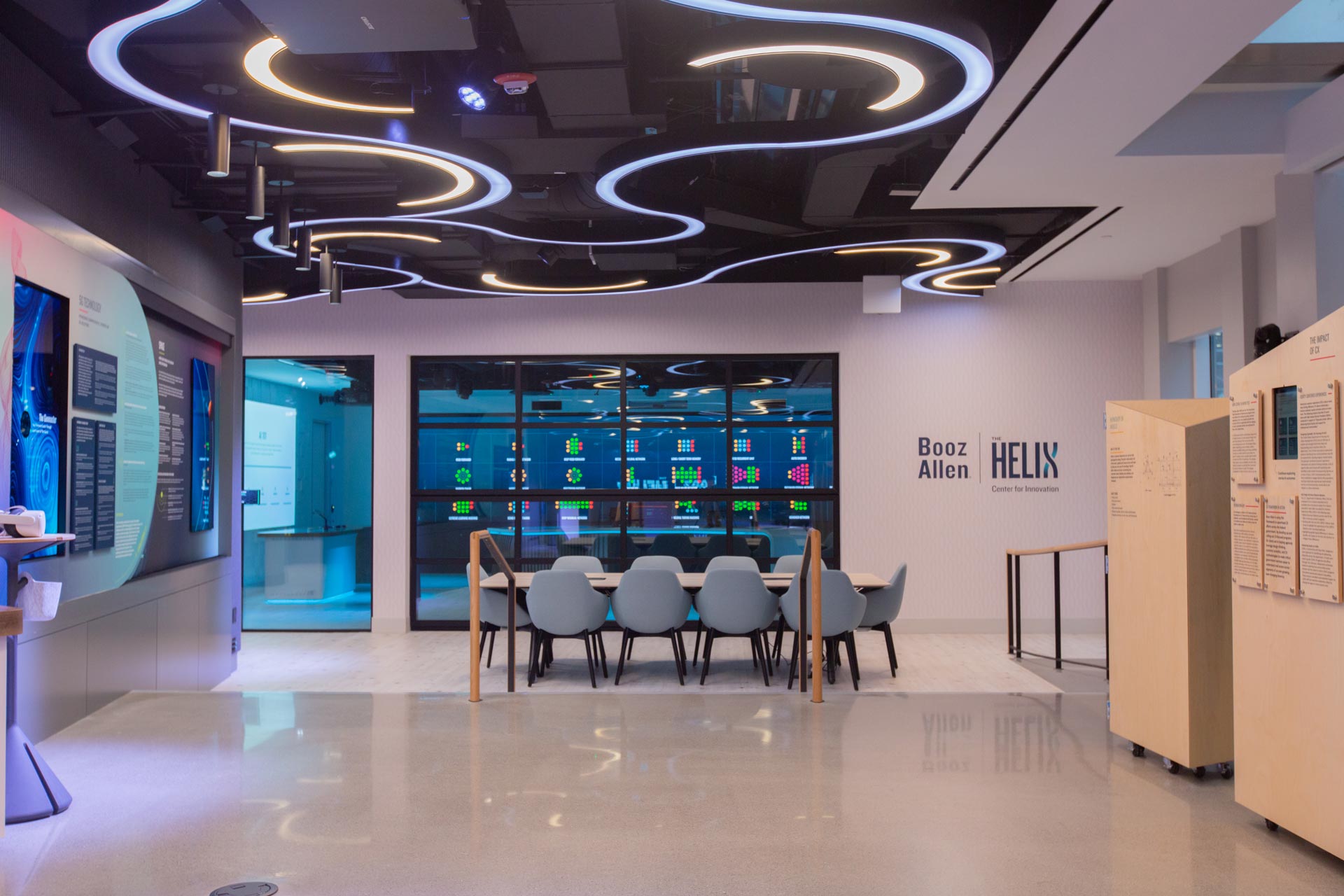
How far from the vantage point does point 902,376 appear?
10680mm

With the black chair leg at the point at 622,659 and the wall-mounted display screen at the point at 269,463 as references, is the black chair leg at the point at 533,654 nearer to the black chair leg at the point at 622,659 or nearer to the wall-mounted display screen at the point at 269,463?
the black chair leg at the point at 622,659

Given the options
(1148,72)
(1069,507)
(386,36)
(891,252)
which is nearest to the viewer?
(386,36)

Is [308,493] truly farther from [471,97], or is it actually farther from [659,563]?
[471,97]

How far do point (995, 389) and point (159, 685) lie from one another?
25.6 ft

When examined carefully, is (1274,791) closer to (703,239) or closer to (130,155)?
(703,239)

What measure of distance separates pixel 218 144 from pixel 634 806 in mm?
3414

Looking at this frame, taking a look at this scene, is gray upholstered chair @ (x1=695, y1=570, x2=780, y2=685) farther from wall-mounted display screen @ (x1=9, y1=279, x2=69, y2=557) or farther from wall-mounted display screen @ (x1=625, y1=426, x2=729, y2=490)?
wall-mounted display screen @ (x1=9, y1=279, x2=69, y2=557)

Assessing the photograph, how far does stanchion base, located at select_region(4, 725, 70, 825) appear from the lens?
421 cm

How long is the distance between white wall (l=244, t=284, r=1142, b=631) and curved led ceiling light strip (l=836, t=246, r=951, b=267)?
5.68 feet

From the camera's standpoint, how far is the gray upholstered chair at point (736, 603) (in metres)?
7.65

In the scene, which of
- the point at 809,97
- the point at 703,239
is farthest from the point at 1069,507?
the point at 809,97

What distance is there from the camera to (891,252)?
880 cm

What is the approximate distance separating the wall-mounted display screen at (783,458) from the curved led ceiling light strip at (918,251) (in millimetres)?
2315

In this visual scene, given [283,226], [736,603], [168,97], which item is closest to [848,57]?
[168,97]
